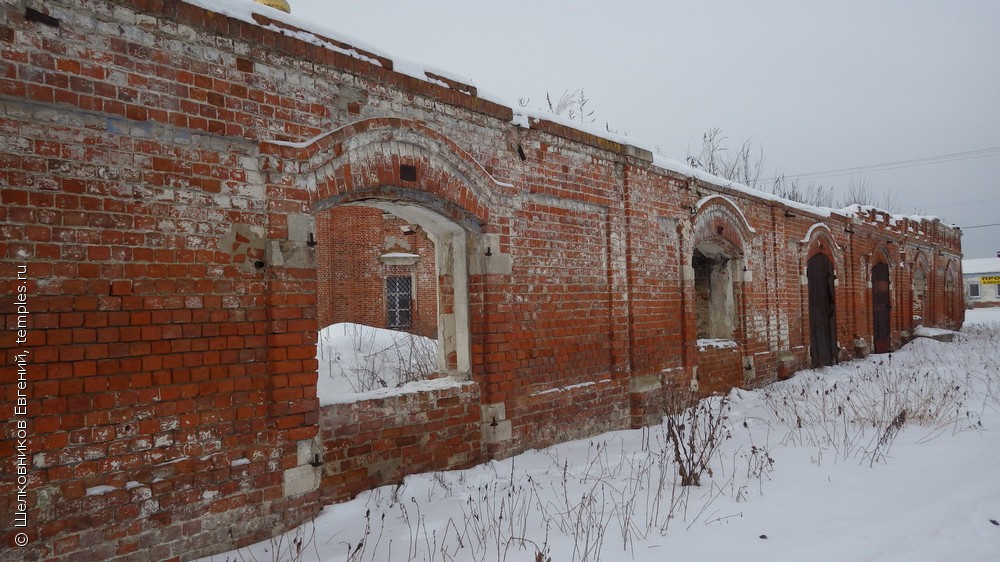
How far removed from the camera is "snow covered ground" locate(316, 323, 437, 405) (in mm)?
8297

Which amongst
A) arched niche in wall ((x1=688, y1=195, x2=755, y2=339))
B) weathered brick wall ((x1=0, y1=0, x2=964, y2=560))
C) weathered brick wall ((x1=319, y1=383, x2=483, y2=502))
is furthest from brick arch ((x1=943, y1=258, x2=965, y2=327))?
weathered brick wall ((x1=319, y1=383, x2=483, y2=502))

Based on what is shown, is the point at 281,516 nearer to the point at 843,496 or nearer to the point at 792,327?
the point at 843,496

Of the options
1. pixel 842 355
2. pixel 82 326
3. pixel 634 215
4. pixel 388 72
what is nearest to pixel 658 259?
pixel 634 215

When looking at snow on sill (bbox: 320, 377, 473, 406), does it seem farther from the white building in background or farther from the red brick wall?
the white building in background

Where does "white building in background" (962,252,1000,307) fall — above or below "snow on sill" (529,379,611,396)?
above

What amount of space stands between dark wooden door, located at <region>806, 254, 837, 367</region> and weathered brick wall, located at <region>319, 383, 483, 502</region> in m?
10.1

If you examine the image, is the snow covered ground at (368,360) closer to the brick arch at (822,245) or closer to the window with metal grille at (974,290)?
the brick arch at (822,245)

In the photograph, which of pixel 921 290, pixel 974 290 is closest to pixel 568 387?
pixel 921 290

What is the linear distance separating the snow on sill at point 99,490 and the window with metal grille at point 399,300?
14.7m

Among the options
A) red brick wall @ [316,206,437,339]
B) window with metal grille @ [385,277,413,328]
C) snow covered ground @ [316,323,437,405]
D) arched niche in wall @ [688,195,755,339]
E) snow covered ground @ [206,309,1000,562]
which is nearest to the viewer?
snow covered ground @ [206,309,1000,562]

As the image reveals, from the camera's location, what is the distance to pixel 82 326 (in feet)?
10.7

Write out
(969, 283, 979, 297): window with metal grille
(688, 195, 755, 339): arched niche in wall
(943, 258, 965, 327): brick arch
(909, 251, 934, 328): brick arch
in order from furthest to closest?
1. (969, 283, 979, 297): window with metal grille
2. (943, 258, 965, 327): brick arch
3. (909, 251, 934, 328): brick arch
4. (688, 195, 755, 339): arched niche in wall

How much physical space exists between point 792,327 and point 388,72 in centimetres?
1026

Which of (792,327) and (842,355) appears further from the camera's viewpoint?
(842,355)
